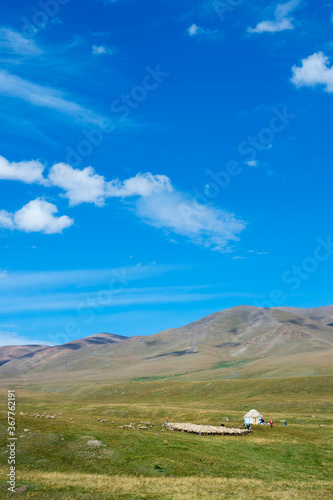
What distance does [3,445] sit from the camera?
43000mm

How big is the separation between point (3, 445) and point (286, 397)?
99.5 m

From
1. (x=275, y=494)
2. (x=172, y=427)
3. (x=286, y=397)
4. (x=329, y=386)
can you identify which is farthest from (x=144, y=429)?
(x=329, y=386)

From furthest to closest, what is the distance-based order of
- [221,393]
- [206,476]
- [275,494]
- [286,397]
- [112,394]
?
1. [112,394]
2. [221,393]
3. [286,397]
4. [206,476]
5. [275,494]

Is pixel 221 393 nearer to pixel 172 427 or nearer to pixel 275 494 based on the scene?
pixel 172 427

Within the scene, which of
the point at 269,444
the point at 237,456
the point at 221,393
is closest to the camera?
the point at 237,456

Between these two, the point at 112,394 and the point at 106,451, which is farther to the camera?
the point at 112,394

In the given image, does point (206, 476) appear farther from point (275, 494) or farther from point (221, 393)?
point (221, 393)

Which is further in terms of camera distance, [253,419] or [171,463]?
[253,419]

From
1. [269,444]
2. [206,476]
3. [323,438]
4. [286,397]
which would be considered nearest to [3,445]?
[206,476]

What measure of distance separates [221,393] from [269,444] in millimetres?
101044

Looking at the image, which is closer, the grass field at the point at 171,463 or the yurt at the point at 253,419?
the grass field at the point at 171,463

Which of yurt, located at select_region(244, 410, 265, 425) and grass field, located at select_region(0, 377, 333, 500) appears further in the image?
yurt, located at select_region(244, 410, 265, 425)

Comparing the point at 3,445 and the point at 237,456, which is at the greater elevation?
the point at 3,445

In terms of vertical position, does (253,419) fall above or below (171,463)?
below
